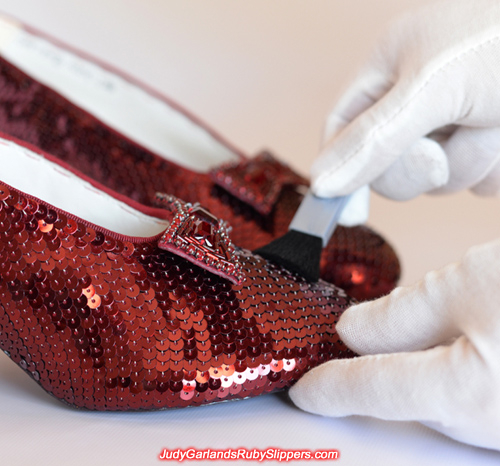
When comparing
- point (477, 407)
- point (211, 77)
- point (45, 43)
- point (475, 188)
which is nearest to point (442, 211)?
Answer: point (475, 188)

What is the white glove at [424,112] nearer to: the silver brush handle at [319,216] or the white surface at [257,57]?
the silver brush handle at [319,216]

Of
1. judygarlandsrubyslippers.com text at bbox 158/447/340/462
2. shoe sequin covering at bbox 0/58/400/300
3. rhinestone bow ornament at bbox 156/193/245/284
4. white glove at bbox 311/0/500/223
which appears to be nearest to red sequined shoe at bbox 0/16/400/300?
shoe sequin covering at bbox 0/58/400/300

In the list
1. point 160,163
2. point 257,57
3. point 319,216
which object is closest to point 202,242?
point 319,216

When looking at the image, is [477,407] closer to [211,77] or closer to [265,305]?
[265,305]

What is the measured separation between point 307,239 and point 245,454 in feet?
0.96

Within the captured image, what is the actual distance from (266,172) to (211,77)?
769 mm

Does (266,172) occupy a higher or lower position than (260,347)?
higher

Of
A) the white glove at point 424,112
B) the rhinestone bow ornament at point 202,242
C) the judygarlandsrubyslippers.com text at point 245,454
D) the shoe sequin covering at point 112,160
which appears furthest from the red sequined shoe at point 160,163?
the judygarlandsrubyslippers.com text at point 245,454

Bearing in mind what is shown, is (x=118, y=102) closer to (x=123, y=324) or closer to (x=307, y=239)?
(x=307, y=239)

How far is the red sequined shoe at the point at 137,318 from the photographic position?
19.7 inches

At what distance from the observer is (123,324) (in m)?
0.50

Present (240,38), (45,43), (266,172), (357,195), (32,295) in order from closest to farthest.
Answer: (32,295) → (357,195) → (266,172) → (45,43) → (240,38)

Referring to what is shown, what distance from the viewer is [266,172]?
2.93 ft

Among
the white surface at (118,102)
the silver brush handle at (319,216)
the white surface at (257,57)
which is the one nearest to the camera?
the silver brush handle at (319,216)
